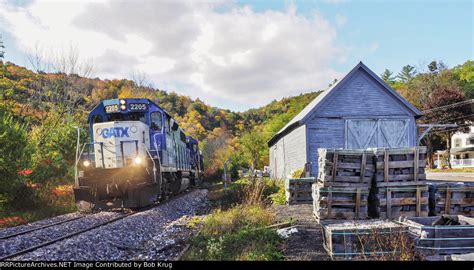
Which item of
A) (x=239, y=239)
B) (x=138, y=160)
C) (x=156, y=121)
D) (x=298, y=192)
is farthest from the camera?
(x=156, y=121)

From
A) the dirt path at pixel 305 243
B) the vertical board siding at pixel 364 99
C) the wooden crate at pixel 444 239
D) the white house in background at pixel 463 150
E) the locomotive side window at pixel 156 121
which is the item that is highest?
the vertical board siding at pixel 364 99

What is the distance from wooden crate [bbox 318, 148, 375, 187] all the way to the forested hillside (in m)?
11.6

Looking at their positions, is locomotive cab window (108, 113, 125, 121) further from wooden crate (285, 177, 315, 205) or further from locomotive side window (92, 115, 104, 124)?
wooden crate (285, 177, 315, 205)

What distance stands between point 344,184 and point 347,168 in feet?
1.34

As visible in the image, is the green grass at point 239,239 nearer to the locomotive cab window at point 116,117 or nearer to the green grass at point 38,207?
the locomotive cab window at point 116,117

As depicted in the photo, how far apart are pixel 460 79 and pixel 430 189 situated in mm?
58710

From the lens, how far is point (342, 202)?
788 cm

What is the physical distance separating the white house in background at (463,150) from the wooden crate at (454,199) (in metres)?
45.9

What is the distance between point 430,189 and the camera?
26.6 ft

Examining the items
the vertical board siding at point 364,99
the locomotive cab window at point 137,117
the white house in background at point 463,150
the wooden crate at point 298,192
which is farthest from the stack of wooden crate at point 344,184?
the white house in background at point 463,150

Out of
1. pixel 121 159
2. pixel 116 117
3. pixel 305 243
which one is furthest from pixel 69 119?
pixel 305 243

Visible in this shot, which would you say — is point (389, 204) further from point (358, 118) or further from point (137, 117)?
point (358, 118)

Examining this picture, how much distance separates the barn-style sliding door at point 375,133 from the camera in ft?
58.4

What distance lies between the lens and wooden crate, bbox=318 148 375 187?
8000 millimetres
